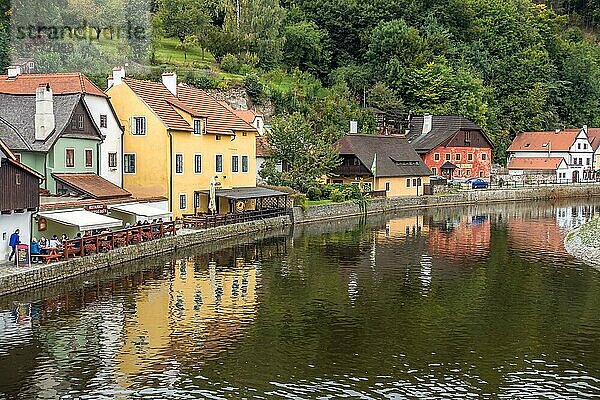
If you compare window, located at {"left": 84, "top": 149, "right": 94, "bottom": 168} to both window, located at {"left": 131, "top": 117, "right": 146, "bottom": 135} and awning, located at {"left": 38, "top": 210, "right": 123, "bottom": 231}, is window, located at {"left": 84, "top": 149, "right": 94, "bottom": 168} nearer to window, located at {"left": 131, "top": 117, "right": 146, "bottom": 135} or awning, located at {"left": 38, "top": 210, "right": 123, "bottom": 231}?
window, located at {"left": 131, "top": 117, "right": 146, "bottom": 135}

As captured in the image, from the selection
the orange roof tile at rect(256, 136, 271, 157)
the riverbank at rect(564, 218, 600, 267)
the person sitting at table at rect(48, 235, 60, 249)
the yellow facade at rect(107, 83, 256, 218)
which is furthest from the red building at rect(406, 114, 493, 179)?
the person sitting at table at rect(48, 235, 60, 249)

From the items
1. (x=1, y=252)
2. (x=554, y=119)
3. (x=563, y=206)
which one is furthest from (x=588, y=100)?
(x=1, y=252)

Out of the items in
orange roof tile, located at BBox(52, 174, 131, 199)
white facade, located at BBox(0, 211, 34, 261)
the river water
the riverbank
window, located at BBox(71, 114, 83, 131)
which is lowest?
Result: the river water

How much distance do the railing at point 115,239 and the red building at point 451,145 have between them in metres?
43.9

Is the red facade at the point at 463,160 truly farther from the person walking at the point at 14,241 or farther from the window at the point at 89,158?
the person walking at the point at 14,241

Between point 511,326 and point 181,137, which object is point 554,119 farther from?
point 511,326

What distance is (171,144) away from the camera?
43562mm

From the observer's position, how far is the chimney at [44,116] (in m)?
37.8

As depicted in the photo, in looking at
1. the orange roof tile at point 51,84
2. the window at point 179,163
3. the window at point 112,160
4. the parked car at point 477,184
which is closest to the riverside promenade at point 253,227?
the parked car at point 477,184

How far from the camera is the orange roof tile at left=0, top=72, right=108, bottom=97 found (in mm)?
40531

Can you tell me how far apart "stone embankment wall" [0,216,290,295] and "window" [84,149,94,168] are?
6263 millimetres

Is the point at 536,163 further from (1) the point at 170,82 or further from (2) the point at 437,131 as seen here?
(1) the point at 170,82

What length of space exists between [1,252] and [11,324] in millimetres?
5977

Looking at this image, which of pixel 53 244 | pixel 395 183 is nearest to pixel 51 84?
pixel 53 244
